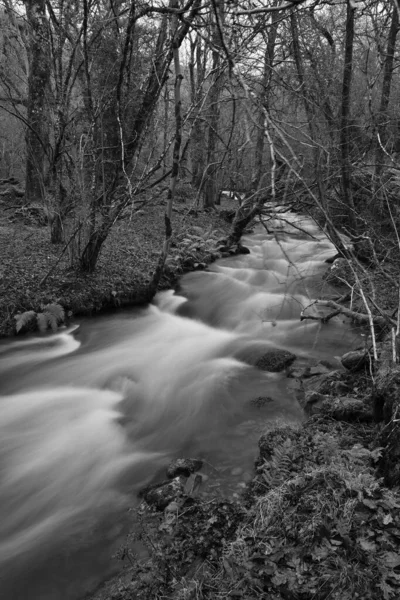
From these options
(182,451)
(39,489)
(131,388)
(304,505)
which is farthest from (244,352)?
(304,505)

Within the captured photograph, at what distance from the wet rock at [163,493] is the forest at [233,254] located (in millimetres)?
40

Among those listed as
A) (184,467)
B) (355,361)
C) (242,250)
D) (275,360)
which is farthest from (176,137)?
(242,250)

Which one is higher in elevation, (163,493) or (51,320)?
(51,320)

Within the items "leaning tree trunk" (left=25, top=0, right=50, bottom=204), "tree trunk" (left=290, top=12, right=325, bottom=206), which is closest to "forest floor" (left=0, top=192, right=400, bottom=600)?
"tree trunk" (left=290, top=12, right=325, bottom=206)

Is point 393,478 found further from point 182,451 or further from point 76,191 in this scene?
point 76,191

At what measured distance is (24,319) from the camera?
21.7 ft

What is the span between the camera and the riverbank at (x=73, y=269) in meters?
7.04

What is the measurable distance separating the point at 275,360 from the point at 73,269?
4.09 m

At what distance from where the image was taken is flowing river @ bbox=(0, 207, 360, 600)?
334 centimetres

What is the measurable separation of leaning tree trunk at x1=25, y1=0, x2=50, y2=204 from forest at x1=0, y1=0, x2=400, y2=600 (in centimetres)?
5

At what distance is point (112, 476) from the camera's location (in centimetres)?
420

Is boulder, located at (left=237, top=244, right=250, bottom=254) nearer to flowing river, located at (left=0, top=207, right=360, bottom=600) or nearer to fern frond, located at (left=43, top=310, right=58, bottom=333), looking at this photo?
flowing river, located at (left=0, top=207, right=360, bottom=600)

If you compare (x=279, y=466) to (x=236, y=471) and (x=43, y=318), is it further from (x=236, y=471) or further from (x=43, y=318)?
(x=43, y=318)

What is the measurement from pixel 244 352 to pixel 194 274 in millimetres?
3915
